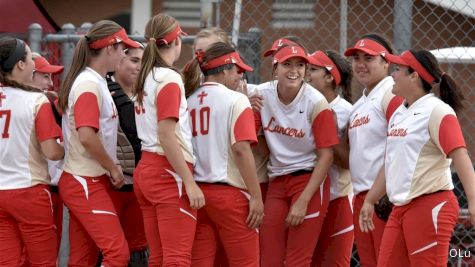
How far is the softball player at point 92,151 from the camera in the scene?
5883 mm

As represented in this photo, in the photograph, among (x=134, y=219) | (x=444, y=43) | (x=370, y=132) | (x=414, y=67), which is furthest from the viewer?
(x=444, y=43)

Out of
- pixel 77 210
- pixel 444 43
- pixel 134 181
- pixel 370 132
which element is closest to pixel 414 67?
pixel 370 132

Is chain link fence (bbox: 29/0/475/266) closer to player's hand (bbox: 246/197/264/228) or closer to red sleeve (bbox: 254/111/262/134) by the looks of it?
red sleeve (bbox: 254/111/262/134)

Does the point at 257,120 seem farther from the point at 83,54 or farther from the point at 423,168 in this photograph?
the point at 423,168

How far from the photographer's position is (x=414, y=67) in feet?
18.5

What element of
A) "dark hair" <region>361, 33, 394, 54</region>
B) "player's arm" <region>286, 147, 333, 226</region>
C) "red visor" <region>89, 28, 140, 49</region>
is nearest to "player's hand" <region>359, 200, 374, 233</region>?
"player's arm" <region>286, 147, 333, 226</region>

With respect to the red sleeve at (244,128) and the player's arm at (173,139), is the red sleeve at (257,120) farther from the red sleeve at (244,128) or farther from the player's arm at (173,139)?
the player's arm at (173,139)

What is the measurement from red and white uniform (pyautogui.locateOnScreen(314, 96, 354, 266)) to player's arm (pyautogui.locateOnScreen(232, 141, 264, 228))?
29.0 inches

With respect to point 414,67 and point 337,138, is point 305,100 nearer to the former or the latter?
point 337,138

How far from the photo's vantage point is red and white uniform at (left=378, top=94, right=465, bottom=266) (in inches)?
214

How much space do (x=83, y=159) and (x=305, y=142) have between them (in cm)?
133

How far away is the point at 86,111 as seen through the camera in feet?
19.2

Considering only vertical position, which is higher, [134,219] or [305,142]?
[305,142]

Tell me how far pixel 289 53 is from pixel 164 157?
102 cm
